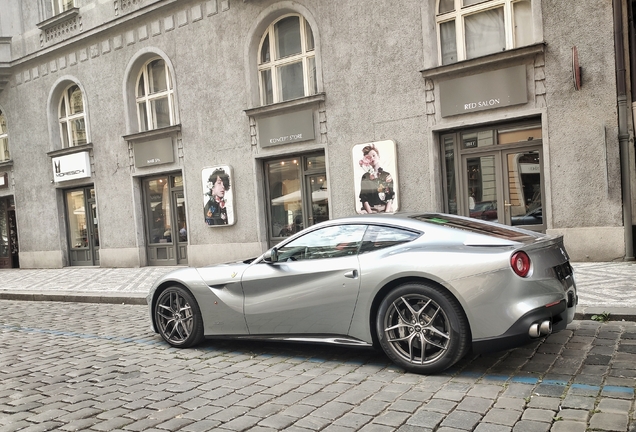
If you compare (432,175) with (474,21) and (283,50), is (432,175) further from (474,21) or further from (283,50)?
(283,50)

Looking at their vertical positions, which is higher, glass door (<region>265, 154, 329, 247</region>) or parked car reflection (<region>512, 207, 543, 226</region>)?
glass door (<region>265, 154, 329, 247</region>)

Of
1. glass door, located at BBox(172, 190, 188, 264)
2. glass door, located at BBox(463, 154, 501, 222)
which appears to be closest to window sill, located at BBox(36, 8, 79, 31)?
glass door, located at BBox(172, 190, 188, 264)

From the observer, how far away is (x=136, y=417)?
3.81 meters

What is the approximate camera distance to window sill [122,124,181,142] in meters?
15.1

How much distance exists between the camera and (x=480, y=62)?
10555 mm

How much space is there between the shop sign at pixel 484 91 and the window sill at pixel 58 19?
12.1 metres

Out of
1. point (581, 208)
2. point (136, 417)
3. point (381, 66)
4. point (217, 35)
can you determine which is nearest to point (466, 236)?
point (136, 417)

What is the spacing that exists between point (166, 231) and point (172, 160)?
2235mm

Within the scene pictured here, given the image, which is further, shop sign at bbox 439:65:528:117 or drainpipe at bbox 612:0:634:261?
shop sign at bbox 439:65:528:117

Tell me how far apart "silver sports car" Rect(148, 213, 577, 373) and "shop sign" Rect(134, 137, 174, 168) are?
408 inches

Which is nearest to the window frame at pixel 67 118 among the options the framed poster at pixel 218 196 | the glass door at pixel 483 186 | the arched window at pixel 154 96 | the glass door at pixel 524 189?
the arched window at pixel 154 96

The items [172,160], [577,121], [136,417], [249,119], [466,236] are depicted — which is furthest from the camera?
[172,160]

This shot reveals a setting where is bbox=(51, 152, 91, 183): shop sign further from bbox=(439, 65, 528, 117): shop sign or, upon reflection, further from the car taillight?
the car taillight

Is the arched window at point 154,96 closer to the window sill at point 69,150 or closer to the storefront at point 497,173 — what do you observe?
A: the window sill at point 69,150
